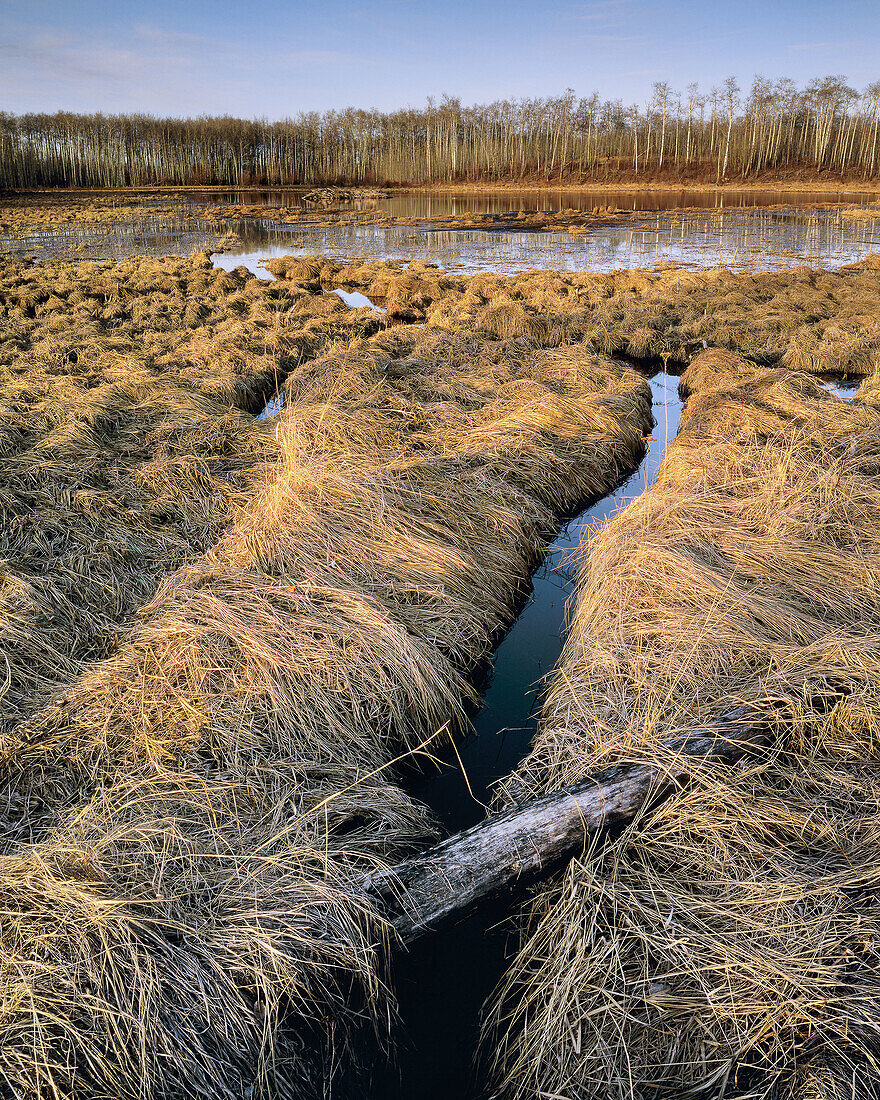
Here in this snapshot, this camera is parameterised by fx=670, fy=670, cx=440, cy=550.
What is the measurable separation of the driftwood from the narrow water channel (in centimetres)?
18

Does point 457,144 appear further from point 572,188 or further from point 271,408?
point 271,408

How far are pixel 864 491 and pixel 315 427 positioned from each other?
4.58 metres

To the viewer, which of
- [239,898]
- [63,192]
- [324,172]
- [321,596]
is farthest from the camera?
[324,172]

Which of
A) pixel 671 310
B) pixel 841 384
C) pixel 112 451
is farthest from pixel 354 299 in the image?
pixel 112 451

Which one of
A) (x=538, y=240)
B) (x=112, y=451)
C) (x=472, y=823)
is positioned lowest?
(x=472, y=823)

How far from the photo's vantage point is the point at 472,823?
327 centimetres

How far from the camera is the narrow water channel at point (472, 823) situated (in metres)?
2.32

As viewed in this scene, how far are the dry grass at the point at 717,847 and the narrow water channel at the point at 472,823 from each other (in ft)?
0.51

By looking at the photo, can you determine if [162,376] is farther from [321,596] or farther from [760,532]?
[760,532]

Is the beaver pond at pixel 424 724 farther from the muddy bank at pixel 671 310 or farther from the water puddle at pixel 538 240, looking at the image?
the water puddle at pixel 538 240

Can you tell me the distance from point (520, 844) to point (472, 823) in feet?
2.45

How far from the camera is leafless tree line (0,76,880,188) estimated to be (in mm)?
69375

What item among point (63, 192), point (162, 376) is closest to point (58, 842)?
point (162, 376)

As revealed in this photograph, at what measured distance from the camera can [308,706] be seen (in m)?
3.48
